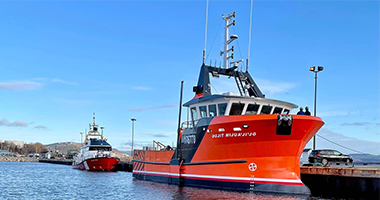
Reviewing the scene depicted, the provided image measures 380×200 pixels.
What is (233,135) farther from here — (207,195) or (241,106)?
(207,195)

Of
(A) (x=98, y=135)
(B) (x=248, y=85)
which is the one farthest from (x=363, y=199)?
(A) (x=98, y=135)

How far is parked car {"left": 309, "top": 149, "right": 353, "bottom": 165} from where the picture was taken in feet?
69.9

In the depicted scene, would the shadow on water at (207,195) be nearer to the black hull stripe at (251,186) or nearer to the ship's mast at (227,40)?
the black hull stripe at (251,186)

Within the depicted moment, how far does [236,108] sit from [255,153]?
2650 millimetres

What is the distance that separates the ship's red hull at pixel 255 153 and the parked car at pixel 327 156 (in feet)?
17.0

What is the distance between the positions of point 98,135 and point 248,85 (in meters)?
34.0

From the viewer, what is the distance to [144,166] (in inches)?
1009

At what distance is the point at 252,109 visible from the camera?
18.2 metres

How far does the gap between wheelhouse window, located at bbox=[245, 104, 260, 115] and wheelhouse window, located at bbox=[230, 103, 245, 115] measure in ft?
1.02

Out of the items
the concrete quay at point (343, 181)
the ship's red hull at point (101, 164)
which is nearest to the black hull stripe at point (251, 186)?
the concrete quay at point (343, 181)

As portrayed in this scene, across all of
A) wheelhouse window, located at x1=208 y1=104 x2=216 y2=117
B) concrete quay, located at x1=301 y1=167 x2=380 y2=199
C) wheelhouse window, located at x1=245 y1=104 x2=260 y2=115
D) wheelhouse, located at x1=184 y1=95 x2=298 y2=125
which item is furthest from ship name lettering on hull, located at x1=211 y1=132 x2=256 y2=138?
concrete quay, located at x1=301 y1=167 x2=380 y2=199

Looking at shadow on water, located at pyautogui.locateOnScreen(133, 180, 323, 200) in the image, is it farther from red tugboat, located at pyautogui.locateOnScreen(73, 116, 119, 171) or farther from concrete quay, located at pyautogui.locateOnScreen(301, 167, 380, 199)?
red tugboat, located at pyautogui.locateOnScreen(73, 116, 119, 171)

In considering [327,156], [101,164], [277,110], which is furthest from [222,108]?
[101,164]

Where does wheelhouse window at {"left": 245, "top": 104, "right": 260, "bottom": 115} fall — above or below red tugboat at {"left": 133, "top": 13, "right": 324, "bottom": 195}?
above
